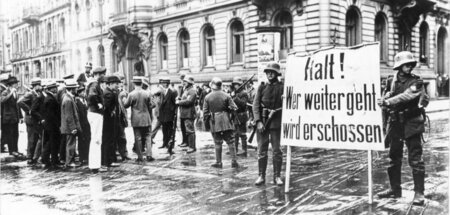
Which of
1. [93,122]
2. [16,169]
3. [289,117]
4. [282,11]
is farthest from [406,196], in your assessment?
[282,11]

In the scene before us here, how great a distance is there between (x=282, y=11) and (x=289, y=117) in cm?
1953

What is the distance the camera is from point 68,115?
9.94 meters

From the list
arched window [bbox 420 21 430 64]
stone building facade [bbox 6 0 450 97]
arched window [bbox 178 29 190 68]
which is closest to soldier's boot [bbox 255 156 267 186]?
stone building facade [bbox 6 0 450 97]

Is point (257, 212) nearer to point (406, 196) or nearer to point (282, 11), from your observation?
point (406, 196)

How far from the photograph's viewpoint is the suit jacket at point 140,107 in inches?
431

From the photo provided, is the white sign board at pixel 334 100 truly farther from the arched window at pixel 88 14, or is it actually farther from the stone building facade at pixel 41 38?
the stone building facade at pixel 41 38

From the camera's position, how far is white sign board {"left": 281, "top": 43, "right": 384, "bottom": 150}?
6.54 meters

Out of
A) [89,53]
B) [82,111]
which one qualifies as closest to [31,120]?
[82,111]

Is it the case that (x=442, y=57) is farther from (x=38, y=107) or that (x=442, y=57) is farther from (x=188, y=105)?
(x=38, y=107)

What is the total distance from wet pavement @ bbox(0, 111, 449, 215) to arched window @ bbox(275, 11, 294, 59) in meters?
15.5

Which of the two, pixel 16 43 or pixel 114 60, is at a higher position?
pixel 16 43

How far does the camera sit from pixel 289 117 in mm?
7434

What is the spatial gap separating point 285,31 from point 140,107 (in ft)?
54.0

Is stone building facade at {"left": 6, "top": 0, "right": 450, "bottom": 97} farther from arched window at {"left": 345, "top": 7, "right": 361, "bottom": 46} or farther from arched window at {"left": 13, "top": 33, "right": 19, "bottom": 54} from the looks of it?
arched window at {"left": 13, "top": 33, "right": 19, "bottom": 54}
